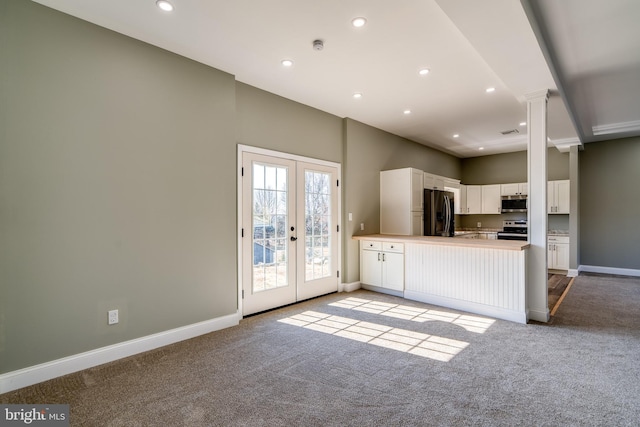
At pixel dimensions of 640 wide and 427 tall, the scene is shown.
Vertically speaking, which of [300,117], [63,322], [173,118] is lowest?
[63,322]

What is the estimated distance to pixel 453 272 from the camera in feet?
13.2

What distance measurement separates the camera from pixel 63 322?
7.88ft

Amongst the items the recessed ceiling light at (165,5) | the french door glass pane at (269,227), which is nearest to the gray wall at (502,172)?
the french door glass pane at (269,227)

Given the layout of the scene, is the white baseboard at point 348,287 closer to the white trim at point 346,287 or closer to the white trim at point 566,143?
the white trim at point 346,287

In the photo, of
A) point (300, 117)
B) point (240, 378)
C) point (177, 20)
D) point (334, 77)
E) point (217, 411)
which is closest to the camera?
point (217, 411)

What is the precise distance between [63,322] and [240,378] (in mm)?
1445

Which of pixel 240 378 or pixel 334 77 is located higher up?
pixel 334 77

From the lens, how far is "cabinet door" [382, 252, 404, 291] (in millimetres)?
4559

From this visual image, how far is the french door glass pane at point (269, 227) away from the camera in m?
3.79

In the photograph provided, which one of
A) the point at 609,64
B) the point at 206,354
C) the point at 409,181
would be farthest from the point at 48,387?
the point at 609,64

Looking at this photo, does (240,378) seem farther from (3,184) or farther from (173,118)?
(173,118)

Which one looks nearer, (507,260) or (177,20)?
(177,20)

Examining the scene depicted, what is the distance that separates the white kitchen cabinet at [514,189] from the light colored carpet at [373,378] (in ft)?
13.3

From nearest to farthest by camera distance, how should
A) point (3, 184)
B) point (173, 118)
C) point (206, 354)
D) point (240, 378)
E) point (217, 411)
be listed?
point (217, 411), point (3, 184), point (240, 378), point (206, 354), point (173, 118)
